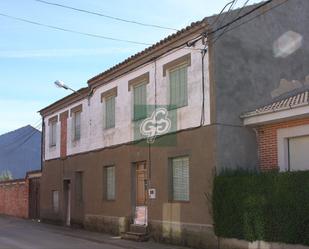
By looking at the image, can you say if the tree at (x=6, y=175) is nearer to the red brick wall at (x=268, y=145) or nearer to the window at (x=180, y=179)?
the window at (x=180, y=179)

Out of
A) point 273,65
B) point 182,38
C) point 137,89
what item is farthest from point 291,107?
point 137,89

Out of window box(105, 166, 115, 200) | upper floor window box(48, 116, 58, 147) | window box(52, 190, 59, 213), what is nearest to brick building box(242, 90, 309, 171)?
window box(105, 166, 115, 200)

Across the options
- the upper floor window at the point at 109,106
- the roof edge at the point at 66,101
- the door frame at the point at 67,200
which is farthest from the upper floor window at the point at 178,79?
the door frame at the point at 67,200

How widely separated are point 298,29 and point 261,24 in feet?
6.08

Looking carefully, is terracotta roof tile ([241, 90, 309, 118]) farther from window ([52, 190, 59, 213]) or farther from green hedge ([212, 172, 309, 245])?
window ([52, 190, 59, 213])

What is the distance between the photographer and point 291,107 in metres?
14.6

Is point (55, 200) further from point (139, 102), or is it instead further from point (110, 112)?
point (139, 102)

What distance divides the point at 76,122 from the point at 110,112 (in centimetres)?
396

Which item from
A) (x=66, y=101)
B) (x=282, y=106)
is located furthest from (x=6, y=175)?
(x=282, y=106)

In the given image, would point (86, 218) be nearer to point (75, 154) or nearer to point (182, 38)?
point (75, 154)

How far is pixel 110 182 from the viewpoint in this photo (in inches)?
869

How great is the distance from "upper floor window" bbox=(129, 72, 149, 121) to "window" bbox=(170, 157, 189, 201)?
2493 millimetres

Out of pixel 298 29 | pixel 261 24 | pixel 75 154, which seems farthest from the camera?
pixel 75 154

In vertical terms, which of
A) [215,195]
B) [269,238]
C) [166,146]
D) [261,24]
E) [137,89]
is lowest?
[269,238]
